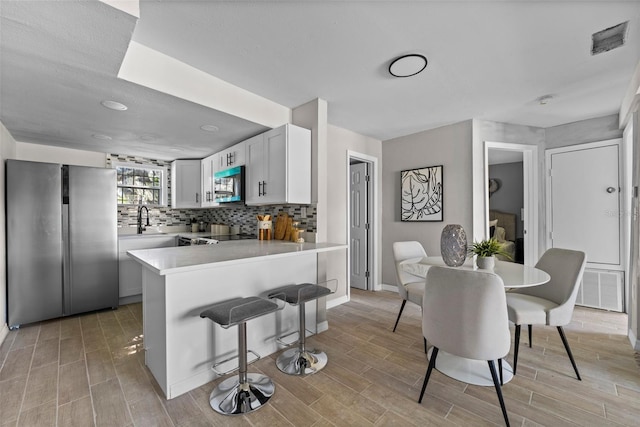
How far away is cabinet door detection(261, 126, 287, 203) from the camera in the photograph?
2.79 m

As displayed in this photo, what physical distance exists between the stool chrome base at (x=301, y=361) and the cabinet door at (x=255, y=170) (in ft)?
5.37

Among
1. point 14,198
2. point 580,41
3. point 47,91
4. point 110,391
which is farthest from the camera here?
point 14,198

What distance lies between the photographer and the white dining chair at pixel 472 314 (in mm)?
1486

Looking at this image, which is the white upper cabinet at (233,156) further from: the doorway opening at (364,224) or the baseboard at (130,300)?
the baseboard at (130,300)

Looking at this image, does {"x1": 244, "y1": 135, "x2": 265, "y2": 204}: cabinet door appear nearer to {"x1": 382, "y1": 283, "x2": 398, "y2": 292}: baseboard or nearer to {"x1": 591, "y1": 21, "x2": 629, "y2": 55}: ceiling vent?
{"x1": 382, "y1": 283, "x2": 398, "y2": 292}: baseboard

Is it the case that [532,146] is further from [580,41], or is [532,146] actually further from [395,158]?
[580,41]

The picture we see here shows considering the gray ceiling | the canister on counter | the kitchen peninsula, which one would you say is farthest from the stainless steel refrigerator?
the canister on counter

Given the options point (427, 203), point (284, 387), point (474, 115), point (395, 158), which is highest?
point (474, 115)

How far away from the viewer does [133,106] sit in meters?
2.44

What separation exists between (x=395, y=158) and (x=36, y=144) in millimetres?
4978

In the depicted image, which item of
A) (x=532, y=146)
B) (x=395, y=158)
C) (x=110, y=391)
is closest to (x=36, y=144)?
(x=110, y=391)

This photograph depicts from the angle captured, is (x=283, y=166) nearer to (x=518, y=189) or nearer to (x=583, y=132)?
(x=583, y=132)

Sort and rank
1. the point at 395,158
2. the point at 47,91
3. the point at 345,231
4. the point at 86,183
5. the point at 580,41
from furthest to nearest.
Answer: the point at 395,158 → the point at 345,231 → the point at 86,183 → the point at 47,91 → the point at 580,41

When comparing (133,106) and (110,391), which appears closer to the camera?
(110,391)
